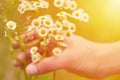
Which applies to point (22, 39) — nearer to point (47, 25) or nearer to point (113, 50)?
point (47, 25)

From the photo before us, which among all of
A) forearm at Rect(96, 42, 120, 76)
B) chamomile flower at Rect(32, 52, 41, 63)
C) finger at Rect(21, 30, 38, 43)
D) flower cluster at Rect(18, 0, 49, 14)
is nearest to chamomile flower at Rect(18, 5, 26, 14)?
flower cluster at Rect(18, 0, 49, 14)

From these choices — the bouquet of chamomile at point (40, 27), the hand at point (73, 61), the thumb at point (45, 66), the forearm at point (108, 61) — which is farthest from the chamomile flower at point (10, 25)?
the forearm at point (108, 61)

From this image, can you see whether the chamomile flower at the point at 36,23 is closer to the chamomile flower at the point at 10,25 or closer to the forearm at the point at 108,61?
the chamomile flower at the point at 10,25

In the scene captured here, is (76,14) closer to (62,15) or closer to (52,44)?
(62,15)

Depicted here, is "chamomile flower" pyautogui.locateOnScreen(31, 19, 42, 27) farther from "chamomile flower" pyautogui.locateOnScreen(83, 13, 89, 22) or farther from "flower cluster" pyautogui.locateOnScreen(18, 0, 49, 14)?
"chamomile flower" pyautogui.locateOnScreen(83, 13, 89, 22)

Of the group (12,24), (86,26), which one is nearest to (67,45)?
(86,26)

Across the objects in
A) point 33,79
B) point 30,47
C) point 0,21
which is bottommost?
point 33,79

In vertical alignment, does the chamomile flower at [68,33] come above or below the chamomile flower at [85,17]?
below
